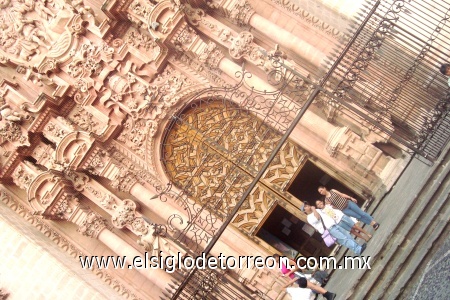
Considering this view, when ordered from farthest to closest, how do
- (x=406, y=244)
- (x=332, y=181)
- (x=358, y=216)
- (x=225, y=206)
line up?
(x=332, y=181), (x=225, y=206), (x=358, y=216), (x=406, y=244)

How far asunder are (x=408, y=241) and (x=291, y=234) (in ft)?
16.7

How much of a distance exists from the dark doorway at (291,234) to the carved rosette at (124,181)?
2.73m

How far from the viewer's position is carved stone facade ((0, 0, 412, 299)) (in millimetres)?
11102

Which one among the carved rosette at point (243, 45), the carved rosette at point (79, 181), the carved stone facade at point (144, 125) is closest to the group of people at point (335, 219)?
the carved stone facade at point (144, 125)

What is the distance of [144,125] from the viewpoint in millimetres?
11594

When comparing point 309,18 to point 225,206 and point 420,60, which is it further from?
point 225,206

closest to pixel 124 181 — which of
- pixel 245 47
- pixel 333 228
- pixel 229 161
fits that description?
pixel 229 161

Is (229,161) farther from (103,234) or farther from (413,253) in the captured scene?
(413,253)

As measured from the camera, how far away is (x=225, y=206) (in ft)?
37.6

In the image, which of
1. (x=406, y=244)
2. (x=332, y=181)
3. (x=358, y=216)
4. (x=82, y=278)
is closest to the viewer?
(x=406, y=244)

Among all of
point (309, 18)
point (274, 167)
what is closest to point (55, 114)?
point (274, 167)

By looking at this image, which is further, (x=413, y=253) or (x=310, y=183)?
(x=310, y=183)

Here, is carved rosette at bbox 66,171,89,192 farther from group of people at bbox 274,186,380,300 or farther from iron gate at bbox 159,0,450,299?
group of people at bbox 274,186,380,300

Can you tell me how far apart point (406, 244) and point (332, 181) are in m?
4.91
